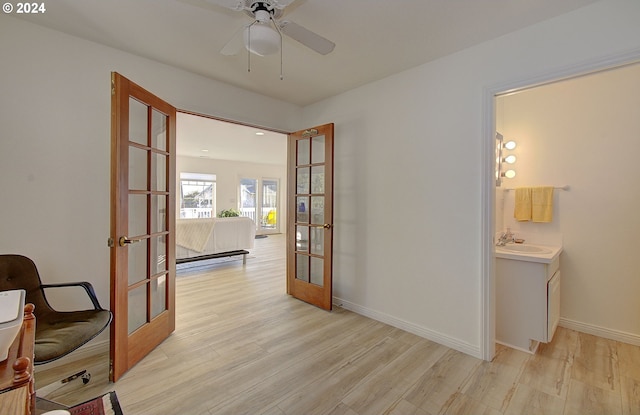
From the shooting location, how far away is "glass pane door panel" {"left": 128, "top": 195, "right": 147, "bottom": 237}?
212 cm

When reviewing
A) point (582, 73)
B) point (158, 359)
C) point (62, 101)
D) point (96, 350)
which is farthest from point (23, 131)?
point (582, 73)

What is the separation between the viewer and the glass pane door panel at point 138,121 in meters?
2.10

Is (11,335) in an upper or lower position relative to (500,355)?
upper

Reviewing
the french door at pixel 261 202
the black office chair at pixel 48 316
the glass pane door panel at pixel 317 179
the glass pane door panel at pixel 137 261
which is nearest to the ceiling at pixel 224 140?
the glass pane door panel at pixel 317 179

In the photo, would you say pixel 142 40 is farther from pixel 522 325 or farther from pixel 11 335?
pixel 522 325

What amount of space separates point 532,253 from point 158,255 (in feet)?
10.8

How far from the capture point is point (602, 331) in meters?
2.56

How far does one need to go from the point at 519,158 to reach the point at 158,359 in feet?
12.9

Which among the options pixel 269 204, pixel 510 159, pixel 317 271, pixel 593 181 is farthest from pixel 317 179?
pixel 269 204

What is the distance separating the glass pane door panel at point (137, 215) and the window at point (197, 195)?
6465 mm

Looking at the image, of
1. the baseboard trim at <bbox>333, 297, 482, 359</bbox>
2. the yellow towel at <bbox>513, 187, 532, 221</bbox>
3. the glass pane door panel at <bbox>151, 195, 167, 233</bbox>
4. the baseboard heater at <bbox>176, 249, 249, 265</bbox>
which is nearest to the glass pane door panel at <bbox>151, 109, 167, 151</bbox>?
the glass pane door panel at <bbox>151, 195, 167, 233</bbox>

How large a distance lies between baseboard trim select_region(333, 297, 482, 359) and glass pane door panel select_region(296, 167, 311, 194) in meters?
1.38

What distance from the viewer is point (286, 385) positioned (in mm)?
1898

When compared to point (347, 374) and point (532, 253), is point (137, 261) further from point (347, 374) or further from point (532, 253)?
point (532, 253)
